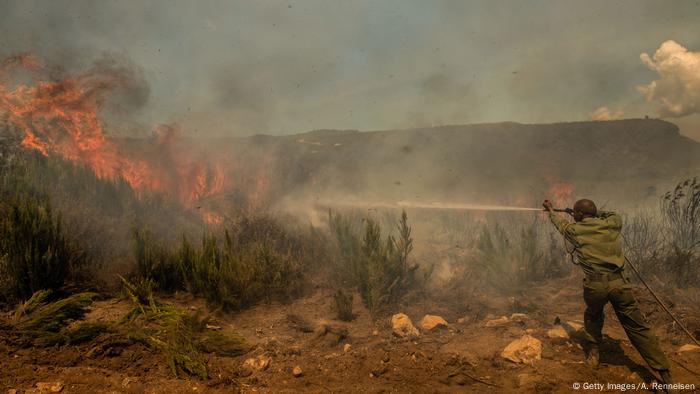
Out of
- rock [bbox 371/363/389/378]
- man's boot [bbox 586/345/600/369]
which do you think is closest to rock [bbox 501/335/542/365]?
man's boot [bbox 586/345/600/369]

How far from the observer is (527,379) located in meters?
3.65

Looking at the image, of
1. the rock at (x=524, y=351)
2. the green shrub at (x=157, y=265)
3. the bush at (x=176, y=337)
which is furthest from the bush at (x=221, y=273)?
the rock at (x=524, y=351)

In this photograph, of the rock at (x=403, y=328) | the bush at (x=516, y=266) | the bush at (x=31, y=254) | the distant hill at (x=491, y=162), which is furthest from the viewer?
the distant hill at (x=491, y=162)

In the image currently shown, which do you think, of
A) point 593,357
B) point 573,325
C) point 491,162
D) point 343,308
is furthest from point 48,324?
point 491,162

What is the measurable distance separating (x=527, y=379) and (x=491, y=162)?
20.3 meters

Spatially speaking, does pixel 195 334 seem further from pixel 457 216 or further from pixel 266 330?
pixel 457 216

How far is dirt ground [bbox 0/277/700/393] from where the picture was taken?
3254mm

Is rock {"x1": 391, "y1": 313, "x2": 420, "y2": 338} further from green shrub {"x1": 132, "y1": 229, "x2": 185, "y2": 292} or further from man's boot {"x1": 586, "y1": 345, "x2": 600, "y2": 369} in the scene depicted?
green shrub {"x1": 132, "y1": 229, "x2": 185, "y2": 292}

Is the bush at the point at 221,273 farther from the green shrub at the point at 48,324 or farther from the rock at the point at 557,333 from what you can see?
the rock at the point at 557,333

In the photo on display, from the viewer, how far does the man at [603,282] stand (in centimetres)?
371

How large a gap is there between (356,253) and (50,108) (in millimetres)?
9448

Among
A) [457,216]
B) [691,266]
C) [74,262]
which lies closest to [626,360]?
[691,266]

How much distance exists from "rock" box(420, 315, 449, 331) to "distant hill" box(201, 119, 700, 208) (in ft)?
33.8

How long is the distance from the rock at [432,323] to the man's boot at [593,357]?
1.65m
